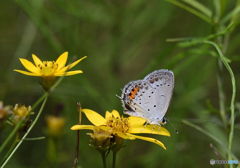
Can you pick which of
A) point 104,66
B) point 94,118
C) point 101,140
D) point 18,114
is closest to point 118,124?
point 94,118

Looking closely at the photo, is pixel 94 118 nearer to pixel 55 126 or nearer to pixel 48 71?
pixel 48 71

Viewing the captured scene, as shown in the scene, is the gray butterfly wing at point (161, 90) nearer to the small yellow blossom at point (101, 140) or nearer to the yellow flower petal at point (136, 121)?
the yellow flower petal at point (136, 121)

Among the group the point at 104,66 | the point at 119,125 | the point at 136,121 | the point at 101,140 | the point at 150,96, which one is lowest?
the point at 101,140

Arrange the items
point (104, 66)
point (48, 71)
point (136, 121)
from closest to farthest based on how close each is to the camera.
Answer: point (48, 71) → point (136, 121) → point (104, 66)

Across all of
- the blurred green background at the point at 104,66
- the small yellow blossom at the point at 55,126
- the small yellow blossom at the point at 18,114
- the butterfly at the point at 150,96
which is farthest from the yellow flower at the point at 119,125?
the blurred green background at the point at 104,66

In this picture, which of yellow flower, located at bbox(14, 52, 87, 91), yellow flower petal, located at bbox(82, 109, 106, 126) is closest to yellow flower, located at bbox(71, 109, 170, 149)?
yellow flower petal, located at bbox(82, 109, 106, 126)

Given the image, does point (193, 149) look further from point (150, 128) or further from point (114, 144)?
point (114, 144)
